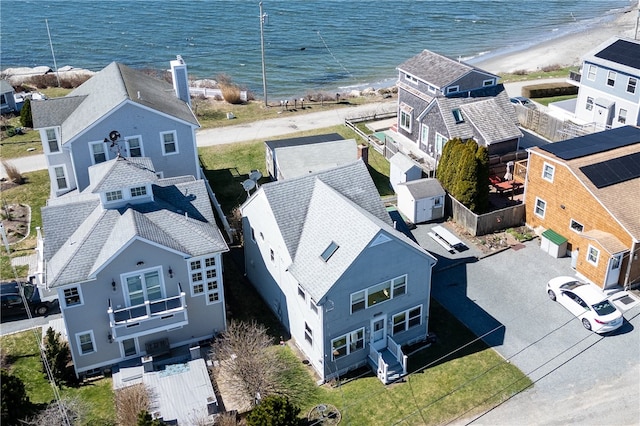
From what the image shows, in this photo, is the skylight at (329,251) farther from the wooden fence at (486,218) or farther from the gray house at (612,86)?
the gray house at (612,86)

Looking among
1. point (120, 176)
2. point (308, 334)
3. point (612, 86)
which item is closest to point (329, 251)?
point (308, 334)

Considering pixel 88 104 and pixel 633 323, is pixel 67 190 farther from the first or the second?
pixel 633 323

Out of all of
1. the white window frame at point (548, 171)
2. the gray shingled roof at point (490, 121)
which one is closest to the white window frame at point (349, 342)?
the white window frame at point (548, 171)

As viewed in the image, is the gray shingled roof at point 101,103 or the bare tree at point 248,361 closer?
the bare tree at point 248,361

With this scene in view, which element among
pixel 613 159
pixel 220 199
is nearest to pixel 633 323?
pixel 613 159

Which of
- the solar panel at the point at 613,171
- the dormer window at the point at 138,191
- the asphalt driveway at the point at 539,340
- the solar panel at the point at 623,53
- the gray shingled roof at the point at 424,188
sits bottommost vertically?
the asphalt driveway at the point at 539,340

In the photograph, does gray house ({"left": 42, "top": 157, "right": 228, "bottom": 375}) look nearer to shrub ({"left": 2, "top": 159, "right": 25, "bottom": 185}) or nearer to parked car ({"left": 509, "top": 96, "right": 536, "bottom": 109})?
shrub ({"left": 2, "top": 159, "right": 25, "bottom": 185})

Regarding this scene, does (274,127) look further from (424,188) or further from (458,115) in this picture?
(424,188)

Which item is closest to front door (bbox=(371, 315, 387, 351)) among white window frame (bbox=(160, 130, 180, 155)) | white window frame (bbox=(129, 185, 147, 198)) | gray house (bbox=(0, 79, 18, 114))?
white window frame (bbox=(129, 185, 147, 198))
